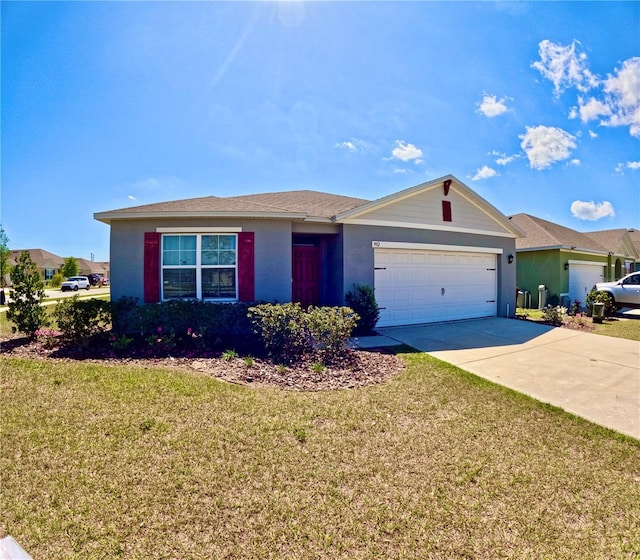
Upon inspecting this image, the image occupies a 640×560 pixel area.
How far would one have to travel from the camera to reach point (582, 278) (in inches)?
696

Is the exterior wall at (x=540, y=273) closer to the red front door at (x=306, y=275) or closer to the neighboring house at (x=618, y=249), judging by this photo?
the neighboring house at (x=618, y=249)

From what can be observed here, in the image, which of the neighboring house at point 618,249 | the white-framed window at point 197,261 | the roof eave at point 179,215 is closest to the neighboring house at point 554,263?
the neighboring house at point 618,249

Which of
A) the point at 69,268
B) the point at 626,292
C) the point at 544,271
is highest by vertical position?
the point at 69,268

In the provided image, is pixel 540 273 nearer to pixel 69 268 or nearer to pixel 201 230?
pixel 201 230

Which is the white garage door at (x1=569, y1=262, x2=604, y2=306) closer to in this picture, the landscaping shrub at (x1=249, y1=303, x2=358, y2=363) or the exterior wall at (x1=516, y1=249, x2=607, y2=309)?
the exterior wall at (x1=516, y1=249, x2=607, y2=309)

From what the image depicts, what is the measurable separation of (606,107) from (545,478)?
15.0 m

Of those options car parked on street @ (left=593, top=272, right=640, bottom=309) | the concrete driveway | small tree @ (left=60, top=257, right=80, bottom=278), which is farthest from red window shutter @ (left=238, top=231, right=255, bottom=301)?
small tree @ (left=60, top=257, right=80, bottom=278)

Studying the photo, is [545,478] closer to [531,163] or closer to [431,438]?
[431,438]

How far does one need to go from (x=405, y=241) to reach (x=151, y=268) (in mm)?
7483

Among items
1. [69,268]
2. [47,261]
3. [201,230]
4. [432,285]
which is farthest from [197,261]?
[47,261]

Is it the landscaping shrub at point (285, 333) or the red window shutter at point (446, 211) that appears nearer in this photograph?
the landscaping shrub at point (285, 333)

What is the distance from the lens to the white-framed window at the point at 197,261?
852cm

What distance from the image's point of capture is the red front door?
1008 centimetres

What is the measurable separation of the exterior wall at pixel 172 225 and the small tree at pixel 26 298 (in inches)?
60.0
